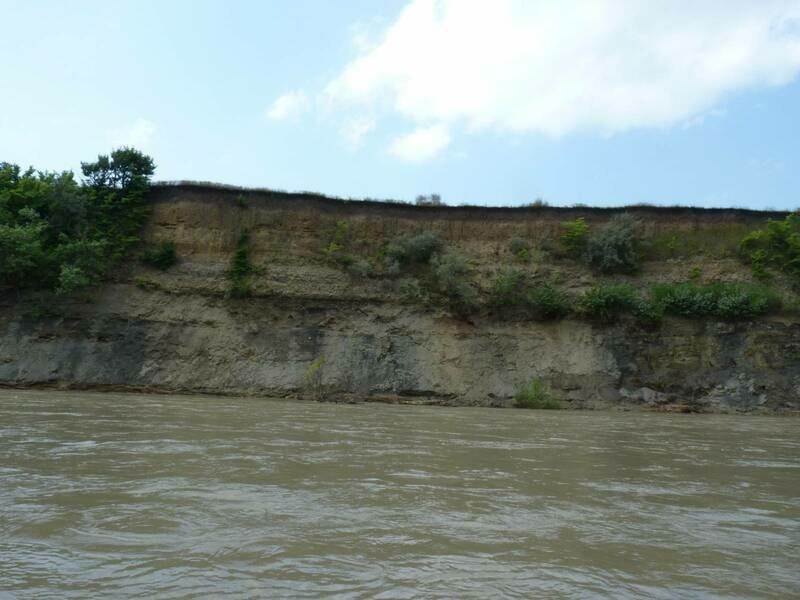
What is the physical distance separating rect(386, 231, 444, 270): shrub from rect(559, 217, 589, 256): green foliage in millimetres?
5091

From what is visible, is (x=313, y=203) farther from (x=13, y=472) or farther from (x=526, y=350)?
(x=13, y=472)

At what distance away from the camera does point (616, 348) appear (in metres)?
22.7

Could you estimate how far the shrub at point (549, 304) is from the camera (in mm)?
23594

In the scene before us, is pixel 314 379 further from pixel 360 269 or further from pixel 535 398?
pixel 535 398

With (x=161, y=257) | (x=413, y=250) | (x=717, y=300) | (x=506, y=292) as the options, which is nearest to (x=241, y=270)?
(x=161, y=257)

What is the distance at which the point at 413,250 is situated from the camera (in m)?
25.8

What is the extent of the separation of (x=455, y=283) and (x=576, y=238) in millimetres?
5677

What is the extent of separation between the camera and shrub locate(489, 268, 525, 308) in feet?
78.8

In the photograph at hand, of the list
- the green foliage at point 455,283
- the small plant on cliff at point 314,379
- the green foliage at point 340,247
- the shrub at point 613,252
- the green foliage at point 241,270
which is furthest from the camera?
the shrub at point 613,252

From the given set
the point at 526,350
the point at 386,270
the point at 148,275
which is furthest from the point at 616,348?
the point at 148,275

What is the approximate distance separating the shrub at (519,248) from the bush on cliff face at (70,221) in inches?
564

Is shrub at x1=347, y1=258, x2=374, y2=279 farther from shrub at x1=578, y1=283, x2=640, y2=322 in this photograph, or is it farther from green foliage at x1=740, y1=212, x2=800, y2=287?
green foliage at x1=740, y1=212, x2=800, y2=287

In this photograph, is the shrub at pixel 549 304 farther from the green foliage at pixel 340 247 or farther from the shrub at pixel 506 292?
the green foliage at pixel 340 247

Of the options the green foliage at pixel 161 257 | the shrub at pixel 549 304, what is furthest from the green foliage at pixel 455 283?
the green foliage at pixel 161 257
